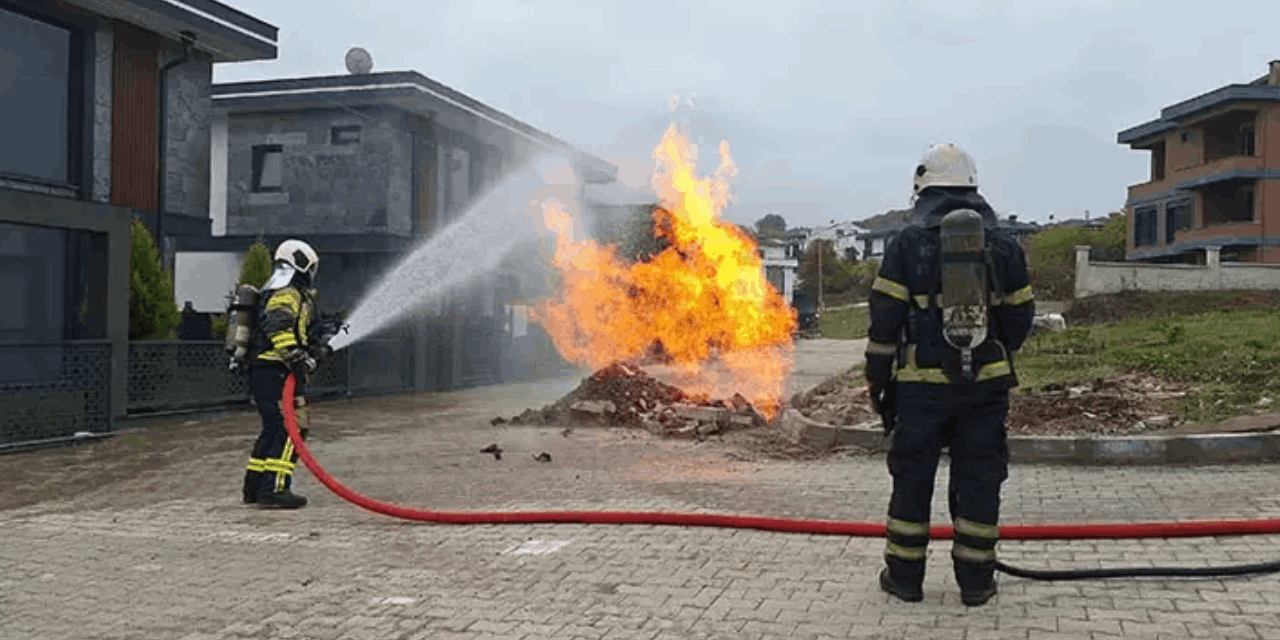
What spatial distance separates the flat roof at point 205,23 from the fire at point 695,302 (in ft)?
27.7

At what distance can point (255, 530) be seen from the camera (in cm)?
691

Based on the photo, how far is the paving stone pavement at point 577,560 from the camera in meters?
4.53

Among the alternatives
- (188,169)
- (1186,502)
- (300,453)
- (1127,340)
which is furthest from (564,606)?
(188,169)

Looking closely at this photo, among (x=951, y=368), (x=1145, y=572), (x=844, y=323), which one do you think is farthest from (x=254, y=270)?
(x=844, y=323)

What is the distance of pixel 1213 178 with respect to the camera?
137 feet

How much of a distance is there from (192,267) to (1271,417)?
21.7 m

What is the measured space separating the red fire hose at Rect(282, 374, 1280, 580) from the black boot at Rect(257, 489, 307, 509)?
0.39m

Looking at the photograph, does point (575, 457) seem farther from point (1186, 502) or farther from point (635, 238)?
point (635, 238)

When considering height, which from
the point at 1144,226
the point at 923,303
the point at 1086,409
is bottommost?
the point at 1086,409

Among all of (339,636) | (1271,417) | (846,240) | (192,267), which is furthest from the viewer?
(846,240)

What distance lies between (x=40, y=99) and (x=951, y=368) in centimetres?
1669

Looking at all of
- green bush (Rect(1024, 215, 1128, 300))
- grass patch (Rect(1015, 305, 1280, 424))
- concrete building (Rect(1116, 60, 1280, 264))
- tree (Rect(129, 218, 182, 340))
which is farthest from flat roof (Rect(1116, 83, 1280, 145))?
tree (Rect(129, 218, 182, 340))

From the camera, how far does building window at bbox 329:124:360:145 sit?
22.1 meters

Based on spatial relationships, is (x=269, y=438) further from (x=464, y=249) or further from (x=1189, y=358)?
(x=464, y=249)
